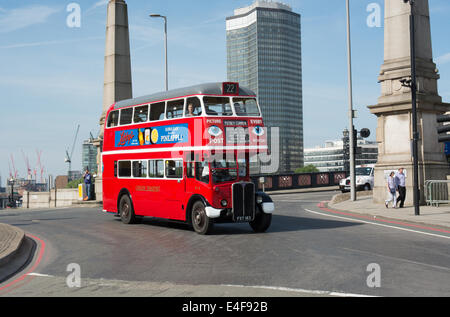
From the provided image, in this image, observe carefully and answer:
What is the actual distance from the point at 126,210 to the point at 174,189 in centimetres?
344

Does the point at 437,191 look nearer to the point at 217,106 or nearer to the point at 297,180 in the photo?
the point at 217,106

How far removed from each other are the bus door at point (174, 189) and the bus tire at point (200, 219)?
59 cm

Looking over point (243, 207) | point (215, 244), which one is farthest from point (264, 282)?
point (243, 207)

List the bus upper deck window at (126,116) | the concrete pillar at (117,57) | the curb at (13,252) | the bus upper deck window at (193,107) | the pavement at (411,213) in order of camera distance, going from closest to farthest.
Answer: the curb at (13,252)
the bus upper deck window at (193,107)
the pavement at (411,213)
the bus upper deck window at (126,116)
the concrete pillar at (117,57)

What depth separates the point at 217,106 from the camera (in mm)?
13859

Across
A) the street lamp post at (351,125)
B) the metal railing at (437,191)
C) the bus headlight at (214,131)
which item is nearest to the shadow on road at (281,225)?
the bus headlight at (214,131)

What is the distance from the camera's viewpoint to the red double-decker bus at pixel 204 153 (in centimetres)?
1362

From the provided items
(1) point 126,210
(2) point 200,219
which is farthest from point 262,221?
(1) point 126,210

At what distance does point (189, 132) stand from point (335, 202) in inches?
531

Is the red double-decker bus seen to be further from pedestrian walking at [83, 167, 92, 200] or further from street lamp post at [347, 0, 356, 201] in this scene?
pedestrian walking at [83, 167, 92, 200]

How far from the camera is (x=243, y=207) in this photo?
1380cm

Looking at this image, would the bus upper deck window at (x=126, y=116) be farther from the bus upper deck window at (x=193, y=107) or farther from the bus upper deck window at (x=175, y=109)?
the bus upper deck window at (x=193, y=107)
